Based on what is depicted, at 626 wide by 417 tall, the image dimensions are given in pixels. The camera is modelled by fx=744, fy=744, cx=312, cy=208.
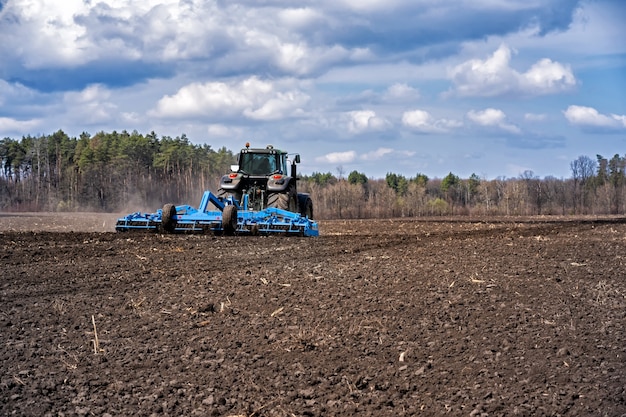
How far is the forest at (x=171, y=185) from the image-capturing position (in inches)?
2450

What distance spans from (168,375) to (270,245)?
911cm

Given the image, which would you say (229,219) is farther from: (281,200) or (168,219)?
(281,200)

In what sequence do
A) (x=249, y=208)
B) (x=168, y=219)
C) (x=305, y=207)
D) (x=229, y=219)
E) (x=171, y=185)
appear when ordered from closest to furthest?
(x=229, y=219)
(x=168, y=219)
(x=249, y=208)
(x=305, y=207)
(x=171, y=185)

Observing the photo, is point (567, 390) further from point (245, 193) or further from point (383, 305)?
point (245, 193)

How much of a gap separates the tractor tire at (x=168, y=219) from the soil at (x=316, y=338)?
5166 millimetres

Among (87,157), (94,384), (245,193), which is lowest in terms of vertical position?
(94,384)

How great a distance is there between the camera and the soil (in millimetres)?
5707

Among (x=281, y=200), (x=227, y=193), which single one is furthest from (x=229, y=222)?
(x=227, y=193)

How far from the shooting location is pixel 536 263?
11586 millimetres

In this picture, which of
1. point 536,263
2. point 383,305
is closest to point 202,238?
point 536,263

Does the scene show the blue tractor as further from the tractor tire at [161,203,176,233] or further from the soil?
the soil

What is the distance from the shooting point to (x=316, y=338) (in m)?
7.21

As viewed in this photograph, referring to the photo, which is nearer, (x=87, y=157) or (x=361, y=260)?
(x=361, y=260)

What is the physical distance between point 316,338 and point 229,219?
1012 centimetres
